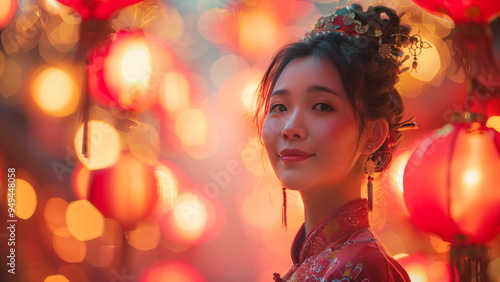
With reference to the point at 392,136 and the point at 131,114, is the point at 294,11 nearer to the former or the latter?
the point at 131,114

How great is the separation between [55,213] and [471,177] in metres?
1.81

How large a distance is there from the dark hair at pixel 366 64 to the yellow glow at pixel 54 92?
57.9 inches

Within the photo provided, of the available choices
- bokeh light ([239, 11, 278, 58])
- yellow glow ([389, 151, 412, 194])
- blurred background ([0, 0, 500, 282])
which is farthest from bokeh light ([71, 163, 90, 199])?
yellow glow ([389, 151, 412, 194])

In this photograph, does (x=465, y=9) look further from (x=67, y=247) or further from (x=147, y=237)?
(x=67, y=247)

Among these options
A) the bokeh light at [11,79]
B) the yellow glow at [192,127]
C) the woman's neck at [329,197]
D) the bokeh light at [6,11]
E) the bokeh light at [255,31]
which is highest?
the bokeh light at [6,11]

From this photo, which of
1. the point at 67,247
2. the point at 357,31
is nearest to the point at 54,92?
the point at 67,247

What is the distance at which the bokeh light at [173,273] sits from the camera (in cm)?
224

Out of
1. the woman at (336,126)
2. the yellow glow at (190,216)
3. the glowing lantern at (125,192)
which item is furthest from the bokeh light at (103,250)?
the woman at (336,126)

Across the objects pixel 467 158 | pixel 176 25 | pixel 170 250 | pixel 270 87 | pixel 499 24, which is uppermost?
pixel 176 25

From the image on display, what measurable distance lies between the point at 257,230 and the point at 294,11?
3.18ft

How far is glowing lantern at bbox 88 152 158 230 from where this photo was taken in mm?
1502

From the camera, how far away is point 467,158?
1077 mm

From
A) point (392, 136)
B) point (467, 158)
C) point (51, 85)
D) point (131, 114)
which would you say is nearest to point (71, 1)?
point (131, 114)

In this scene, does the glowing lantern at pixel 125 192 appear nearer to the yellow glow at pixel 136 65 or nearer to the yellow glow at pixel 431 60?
the yellow glow at pixel 136 65
